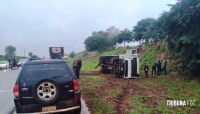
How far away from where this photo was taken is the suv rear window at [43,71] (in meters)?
8.38

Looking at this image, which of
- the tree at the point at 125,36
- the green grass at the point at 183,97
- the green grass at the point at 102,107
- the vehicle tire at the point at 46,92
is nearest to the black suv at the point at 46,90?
the vehicle tire at the point at 46,92

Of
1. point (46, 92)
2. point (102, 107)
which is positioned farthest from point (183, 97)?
point (46, 92)

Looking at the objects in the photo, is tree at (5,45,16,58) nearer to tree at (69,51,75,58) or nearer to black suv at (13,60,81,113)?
tree at (69,51,75,58)

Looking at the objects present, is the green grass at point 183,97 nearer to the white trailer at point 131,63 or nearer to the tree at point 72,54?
the white trailer at point 131,63

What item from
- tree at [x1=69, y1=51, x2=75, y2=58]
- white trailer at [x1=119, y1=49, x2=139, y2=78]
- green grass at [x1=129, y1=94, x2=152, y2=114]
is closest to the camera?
green grass at [x1=129, y1=94, x2=152, y2=114]

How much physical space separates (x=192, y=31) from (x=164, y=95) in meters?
5.73

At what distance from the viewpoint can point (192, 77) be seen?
17906 millimetres

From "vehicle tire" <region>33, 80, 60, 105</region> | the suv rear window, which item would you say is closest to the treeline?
the suv rear window

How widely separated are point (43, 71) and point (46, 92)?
2.53ft

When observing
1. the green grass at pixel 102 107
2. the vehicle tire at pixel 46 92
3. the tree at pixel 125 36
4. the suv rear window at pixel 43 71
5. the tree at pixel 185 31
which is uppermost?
the tree at pixel 125 36

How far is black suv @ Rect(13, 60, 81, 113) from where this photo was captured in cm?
800

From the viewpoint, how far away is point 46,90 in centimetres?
796

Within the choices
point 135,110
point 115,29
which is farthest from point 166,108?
point 115,29

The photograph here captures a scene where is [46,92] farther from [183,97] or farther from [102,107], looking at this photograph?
[183,97]
